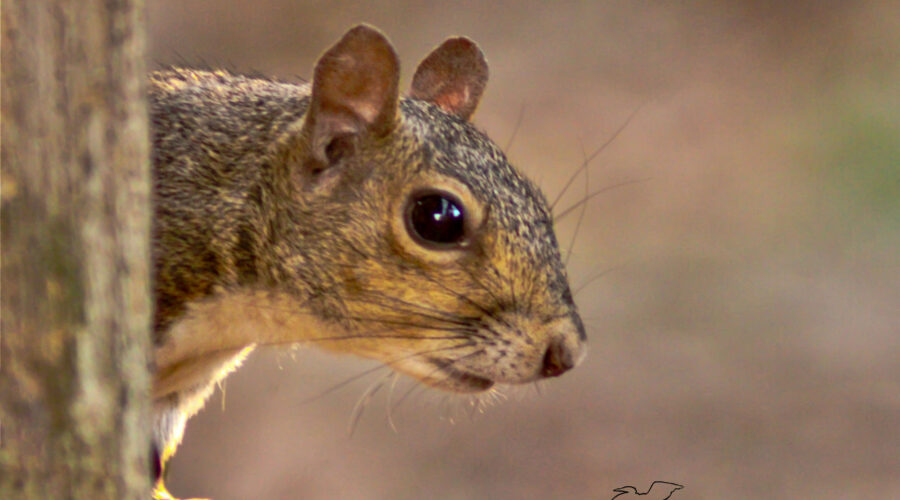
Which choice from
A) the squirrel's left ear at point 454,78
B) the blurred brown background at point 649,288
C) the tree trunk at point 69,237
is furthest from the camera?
the blurred brown background at point 649,288

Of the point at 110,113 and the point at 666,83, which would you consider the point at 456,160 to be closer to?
the point at 110,113

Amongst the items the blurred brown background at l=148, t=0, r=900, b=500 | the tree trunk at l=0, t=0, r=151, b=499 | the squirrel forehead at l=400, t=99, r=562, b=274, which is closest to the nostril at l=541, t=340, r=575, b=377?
the squirrel forehead at l=400, t=99, r=562, b=274

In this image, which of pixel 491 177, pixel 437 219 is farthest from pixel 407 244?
pixel 491 177

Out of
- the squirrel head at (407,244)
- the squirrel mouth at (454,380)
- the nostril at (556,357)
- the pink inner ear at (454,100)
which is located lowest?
the squirrel mouth at (454,380)

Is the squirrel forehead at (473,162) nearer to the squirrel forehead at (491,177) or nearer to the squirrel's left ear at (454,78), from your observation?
the squirrel forehead at (491,177)

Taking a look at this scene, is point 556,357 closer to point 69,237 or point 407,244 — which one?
point 407,244

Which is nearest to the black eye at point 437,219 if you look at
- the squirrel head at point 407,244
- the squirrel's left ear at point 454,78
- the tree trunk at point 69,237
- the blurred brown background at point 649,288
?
the squirrel head at point 407,244
